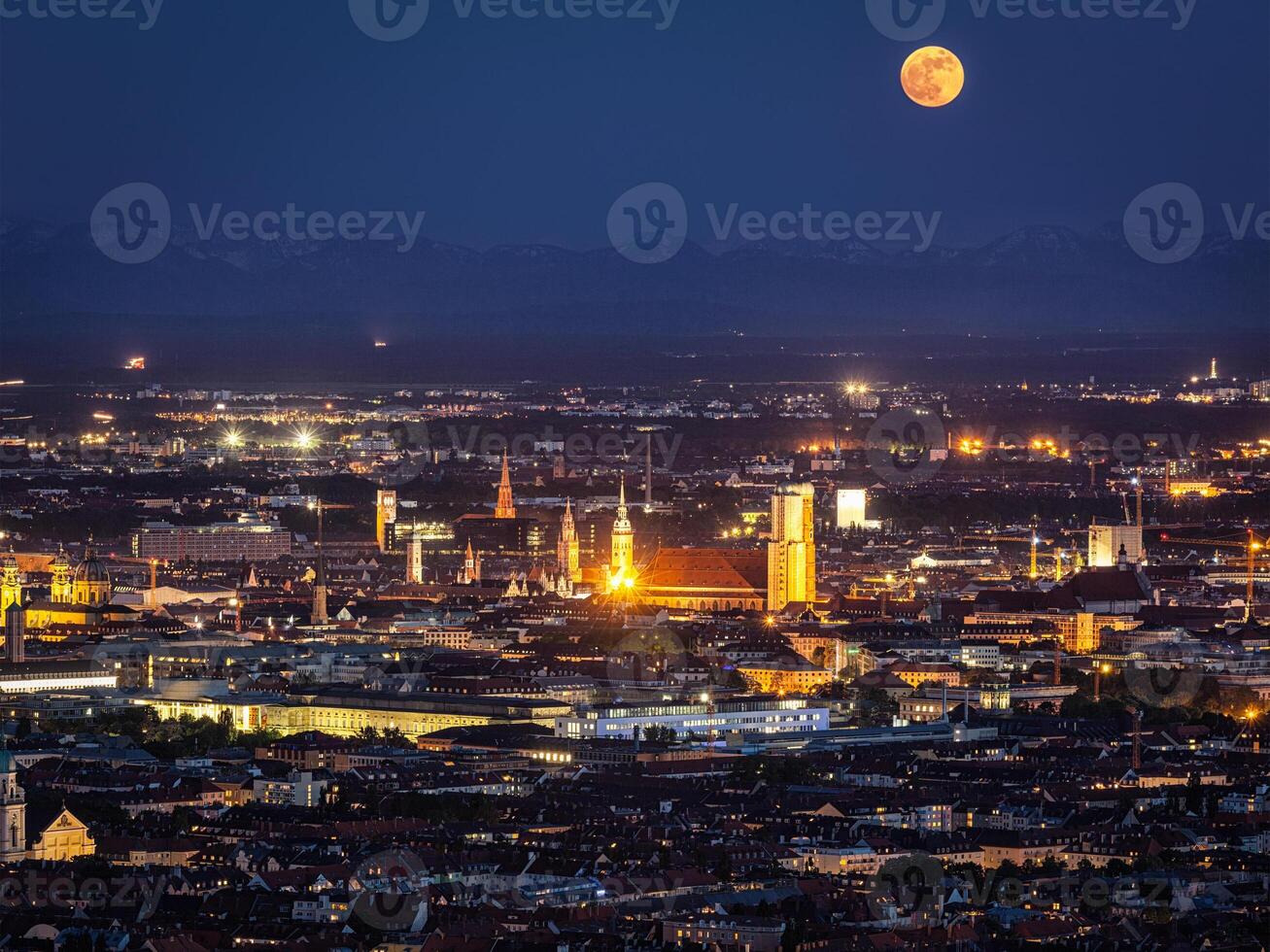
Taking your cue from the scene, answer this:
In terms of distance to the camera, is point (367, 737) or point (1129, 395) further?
point (1129, 395)

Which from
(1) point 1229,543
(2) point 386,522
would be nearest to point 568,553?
(2) point 386,522

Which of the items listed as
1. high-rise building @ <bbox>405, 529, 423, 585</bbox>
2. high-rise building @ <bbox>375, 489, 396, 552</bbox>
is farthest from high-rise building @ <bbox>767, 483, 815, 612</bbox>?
high-rise building @ <bbox>375, 489, 396, 552</bbox>

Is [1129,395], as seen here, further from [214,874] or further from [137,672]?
[214,874]

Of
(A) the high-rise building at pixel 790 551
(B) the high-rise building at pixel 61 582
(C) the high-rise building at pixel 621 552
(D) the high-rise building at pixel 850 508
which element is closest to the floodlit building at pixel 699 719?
(B) the high-rise building at pixel 61 582

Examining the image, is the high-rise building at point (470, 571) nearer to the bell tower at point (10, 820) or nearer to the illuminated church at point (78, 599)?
the illuminated church at point (78, 599)

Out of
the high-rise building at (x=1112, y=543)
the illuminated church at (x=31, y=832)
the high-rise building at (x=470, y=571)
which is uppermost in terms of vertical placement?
the high-rise building at (x=1112, y=543)

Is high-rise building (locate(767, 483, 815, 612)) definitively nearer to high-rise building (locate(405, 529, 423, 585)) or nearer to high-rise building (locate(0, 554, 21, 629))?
high-rise building (locate(405, 529, 423, 585))

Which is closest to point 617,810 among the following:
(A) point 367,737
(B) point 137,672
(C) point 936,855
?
(C) point 936,855
